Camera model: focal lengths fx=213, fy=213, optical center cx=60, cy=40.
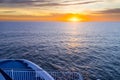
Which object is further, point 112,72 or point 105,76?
point 112,72

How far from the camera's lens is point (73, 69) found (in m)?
37.0

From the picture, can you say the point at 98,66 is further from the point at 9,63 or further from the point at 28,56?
the point at 9,63

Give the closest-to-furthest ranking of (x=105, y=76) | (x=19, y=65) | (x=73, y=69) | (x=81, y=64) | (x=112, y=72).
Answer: (x=19, y=65), (x=105, y=76), (x=112, y=72), (x=73, y=69), (x=81, y=64)

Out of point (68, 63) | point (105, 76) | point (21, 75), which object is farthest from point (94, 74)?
point (21, 75)

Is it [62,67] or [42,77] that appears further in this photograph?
[62,67]

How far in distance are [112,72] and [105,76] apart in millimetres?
2763

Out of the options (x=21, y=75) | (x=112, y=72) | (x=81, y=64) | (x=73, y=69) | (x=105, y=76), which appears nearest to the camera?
(x=21, y=75)

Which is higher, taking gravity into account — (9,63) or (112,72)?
(9,63)

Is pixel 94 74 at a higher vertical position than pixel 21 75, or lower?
lower

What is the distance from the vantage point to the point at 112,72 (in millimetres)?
34219

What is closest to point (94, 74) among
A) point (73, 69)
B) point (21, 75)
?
point (73, 69)

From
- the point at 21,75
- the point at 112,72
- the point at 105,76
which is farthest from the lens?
the point at 112,72

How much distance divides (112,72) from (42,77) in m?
21.0

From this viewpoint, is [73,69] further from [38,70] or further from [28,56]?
[38,70]
